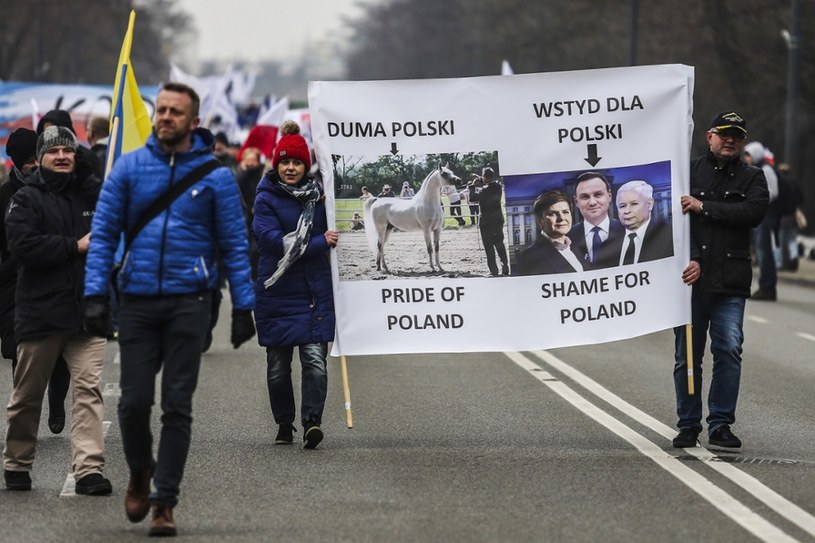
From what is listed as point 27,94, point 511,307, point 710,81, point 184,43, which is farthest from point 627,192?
point 184,43

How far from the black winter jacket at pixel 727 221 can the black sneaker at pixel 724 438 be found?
2.40 feet

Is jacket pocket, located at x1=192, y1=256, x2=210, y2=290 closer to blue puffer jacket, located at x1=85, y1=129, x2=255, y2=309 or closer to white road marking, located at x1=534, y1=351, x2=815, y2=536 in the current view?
blue puffer jacket, located at x1=85, y1=129, x2=255, y2=309

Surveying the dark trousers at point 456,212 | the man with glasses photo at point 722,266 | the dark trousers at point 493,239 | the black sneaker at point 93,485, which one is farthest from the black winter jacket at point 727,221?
the black sneaker at point 93,485

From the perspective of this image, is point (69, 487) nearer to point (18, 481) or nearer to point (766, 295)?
point (18, 481)

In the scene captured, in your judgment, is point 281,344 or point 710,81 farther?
point 710,81

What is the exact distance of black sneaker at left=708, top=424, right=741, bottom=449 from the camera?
9.46m

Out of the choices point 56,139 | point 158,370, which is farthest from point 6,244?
point 158,370

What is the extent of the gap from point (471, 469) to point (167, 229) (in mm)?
2383

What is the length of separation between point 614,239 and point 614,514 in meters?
2.57

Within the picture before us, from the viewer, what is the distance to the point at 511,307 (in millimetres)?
9875

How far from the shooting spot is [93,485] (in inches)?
321

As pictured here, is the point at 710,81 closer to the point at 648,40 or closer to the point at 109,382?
the point at 648,40

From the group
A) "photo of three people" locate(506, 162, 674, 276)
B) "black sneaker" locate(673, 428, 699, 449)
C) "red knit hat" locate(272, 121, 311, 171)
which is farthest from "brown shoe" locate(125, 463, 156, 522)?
"black sneaker" locate(673, 428, 699, 449)

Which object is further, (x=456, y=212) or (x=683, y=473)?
(x=456, y=212)
